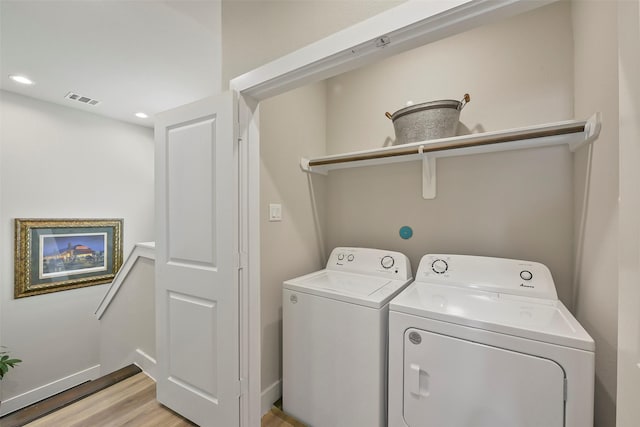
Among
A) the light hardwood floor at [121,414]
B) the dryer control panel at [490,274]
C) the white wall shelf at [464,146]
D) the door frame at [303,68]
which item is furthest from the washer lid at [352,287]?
the light hardwood floor at [121,414]

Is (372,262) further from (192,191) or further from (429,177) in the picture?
(192,191)

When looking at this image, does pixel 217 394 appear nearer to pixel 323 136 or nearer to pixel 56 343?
pixel 323 136

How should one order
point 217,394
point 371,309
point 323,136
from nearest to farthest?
point 371,309
point 217,394
point 323,136

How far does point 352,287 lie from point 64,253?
3.65 meters

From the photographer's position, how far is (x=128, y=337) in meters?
2.32

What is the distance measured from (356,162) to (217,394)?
1670 mm

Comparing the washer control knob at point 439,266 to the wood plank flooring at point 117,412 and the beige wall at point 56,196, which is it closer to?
the wood plank flooring at point 117,412

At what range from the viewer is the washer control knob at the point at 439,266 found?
1587mm

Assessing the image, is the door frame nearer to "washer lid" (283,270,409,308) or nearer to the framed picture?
"washer lid" (283,270,409,308)

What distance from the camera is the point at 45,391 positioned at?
294 cm

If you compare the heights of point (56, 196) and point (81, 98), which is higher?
point (81, 98)

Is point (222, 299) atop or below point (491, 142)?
below

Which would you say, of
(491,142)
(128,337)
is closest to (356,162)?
(491,142)

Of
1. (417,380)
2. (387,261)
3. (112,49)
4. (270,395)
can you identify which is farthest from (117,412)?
(112,49)
